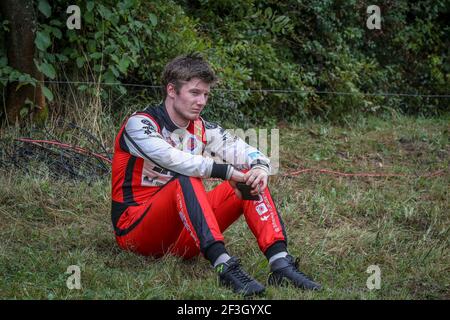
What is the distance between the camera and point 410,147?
762cm

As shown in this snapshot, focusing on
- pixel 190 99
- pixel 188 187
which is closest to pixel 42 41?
pixel 190 99

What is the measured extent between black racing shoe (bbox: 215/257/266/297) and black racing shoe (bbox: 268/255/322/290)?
0.20 m

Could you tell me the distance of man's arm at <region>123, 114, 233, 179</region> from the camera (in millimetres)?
4094

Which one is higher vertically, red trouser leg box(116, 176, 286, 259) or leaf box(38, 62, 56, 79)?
leaf box(38, 62, 56, 79)

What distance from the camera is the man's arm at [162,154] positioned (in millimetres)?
4094

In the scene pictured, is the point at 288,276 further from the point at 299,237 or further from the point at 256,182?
the point at 299,237

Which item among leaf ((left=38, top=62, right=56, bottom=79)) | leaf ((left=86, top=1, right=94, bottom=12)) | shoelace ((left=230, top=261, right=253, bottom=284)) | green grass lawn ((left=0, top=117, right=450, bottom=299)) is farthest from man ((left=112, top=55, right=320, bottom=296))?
leaf ((left=86, top=1, right=94, bottom=12))

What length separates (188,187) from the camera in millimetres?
3996

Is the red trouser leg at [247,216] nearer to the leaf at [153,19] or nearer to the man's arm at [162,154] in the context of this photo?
the man's arm at [162,154]

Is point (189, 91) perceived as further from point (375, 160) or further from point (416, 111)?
point (416, 111)

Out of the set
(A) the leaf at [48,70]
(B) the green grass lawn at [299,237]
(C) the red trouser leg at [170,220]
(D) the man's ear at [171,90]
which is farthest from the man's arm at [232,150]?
(A) the leaf at [48,70]

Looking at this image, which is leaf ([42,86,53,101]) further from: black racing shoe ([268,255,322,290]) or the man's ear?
black racing shoe ([268,255,322,290])

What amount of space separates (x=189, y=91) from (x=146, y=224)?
2.67 ft

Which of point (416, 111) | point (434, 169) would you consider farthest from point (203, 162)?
point (416, 111)
